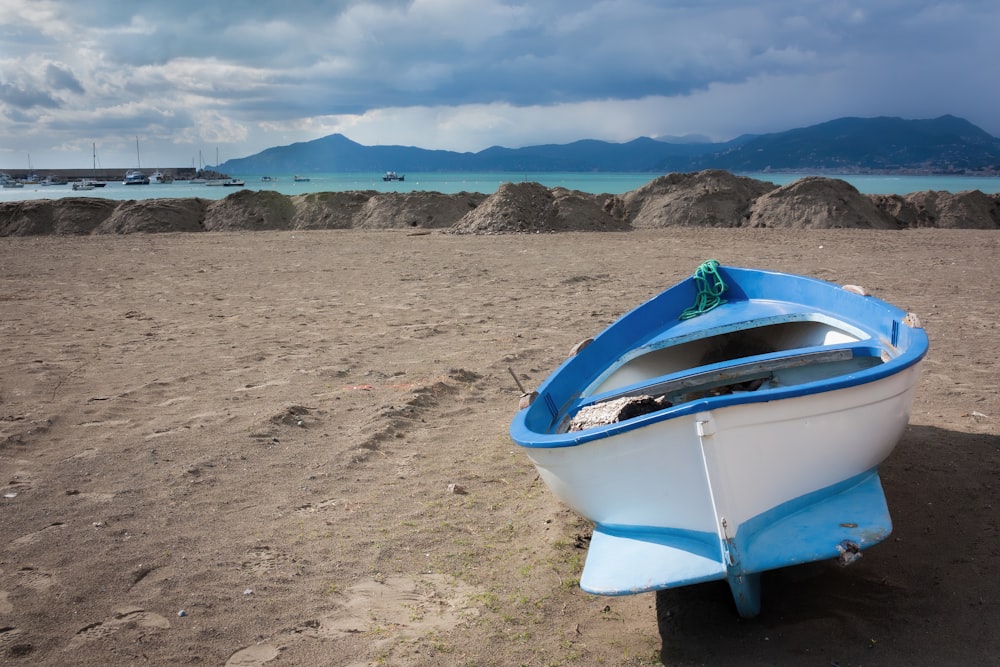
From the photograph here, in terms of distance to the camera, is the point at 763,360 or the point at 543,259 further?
the point at 543,259

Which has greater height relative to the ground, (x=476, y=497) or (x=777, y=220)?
(x=777, y=220)

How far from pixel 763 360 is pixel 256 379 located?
15.9 feet

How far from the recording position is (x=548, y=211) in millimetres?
23297

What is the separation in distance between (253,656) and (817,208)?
22.9 meters

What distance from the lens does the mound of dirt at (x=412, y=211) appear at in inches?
990

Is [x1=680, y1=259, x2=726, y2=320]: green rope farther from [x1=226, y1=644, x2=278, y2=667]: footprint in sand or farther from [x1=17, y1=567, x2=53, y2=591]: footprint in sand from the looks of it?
[x1=17, y1=567, x2=53, y2=591]: footprint in sand

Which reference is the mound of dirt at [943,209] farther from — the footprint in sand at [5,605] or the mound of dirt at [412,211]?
the footprint in sand at [5,605]

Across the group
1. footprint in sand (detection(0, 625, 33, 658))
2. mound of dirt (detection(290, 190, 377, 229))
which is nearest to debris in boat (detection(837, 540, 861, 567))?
footprint in sand (detection(0, 625, 33, 658))

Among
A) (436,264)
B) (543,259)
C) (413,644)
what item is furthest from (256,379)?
(543,259)

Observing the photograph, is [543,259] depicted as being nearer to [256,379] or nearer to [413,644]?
Result: [256,379]

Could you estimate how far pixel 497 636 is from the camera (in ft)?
12.1

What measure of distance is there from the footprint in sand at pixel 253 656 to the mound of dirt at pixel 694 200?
22.1 meters

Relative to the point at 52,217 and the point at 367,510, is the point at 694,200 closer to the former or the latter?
the point at 52,217

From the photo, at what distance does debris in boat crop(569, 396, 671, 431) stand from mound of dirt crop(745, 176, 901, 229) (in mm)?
20030
